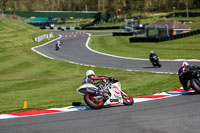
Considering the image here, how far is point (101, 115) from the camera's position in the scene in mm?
10359

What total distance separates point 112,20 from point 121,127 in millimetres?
101939

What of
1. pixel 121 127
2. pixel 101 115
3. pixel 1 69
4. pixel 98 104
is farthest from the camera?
pixel 1 69

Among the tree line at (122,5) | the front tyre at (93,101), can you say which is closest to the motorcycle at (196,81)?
the front tyre at (93,101)

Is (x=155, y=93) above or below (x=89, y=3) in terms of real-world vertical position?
below

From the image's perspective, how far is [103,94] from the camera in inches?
451

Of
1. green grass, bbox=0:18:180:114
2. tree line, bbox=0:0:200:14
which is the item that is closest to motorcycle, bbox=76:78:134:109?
green grass, bbox=0:18:180:114

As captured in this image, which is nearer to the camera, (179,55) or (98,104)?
(98,104)

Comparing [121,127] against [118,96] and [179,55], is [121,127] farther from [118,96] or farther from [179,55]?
[179,55]

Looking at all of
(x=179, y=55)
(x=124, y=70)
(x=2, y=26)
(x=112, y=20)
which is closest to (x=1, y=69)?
(x=124, y=70)

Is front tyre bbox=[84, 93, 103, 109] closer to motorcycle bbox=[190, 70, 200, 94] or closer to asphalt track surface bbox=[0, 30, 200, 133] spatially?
asphalt track surface bbox=[0, 30, 200, 133]

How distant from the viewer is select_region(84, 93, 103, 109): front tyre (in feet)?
36.4

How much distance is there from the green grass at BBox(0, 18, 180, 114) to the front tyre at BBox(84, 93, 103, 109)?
164 centimetres

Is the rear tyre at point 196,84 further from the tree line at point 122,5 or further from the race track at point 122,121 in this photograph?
the tree line at point 122,5

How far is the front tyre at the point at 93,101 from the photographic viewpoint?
1109 cm
